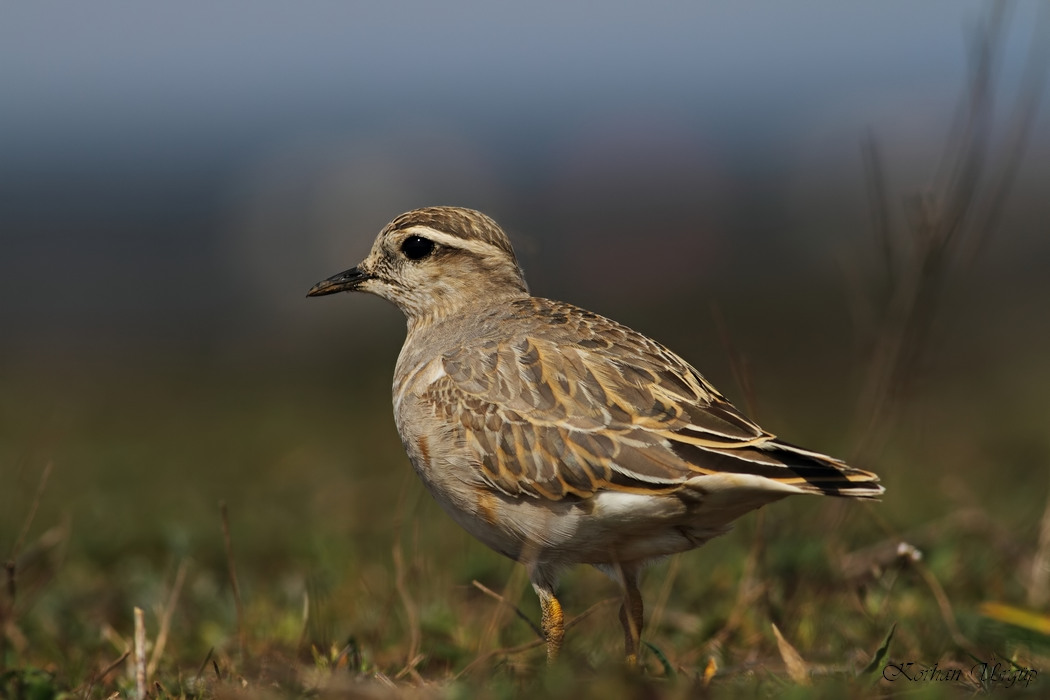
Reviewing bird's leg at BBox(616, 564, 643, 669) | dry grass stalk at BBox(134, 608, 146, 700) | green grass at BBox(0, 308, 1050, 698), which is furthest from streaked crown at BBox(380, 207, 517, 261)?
dry grass stalk at BBox(134, 608, 146, 700)

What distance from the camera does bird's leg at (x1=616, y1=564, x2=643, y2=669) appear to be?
223 inches

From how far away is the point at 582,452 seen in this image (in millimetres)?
5449

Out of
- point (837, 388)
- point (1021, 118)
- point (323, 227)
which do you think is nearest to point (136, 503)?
point (1021, 118)

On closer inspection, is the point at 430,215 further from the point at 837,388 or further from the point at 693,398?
the point at 837,388

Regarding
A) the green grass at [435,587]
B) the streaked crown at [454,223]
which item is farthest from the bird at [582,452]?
the streaked crown at [454,223]

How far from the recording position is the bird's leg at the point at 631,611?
5.67 meters

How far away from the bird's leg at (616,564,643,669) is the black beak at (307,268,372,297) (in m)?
2.55

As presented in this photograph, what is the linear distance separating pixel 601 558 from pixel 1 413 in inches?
516

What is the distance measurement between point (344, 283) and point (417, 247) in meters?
0.58

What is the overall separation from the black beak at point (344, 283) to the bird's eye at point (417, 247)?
348mm

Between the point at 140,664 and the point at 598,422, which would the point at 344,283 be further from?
the point at 140,664

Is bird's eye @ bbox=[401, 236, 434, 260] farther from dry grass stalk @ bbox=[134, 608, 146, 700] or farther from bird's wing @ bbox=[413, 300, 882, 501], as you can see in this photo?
dry grass stalk @ bbox=[134, 608, 146, 700]

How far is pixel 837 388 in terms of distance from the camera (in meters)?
17.9

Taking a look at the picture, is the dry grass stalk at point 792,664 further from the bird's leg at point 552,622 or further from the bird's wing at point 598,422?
the bird's leg at point 552,622
